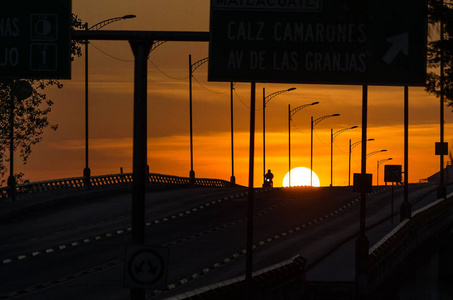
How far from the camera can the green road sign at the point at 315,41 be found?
61.3 feet

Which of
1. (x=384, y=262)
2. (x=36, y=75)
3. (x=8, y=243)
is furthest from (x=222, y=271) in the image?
(x=36, y=75)

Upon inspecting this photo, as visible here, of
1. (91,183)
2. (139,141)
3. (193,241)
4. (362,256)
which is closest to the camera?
(139,141)

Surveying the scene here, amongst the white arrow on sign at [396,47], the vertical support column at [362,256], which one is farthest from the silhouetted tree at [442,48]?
the white arrow on sign at [396,47]

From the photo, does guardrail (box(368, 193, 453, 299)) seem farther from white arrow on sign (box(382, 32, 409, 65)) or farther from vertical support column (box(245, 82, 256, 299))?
white arrow on sign (box(382, 32, 409, 65))

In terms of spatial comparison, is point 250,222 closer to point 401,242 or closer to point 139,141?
point 139,141

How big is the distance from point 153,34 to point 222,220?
43.1 meters

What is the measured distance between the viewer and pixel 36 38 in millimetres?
19047

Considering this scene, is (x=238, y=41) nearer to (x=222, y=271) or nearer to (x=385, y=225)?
(x=222, y=271)

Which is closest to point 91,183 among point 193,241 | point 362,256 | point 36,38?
point 193,241

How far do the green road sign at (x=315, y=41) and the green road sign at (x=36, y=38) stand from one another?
8.39 ft

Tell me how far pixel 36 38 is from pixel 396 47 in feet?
20.3

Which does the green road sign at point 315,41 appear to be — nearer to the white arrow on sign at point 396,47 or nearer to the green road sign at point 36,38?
the white arrow on sign at point 396,47

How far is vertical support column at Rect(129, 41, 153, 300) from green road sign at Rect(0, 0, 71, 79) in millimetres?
1670

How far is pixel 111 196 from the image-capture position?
70.9m
